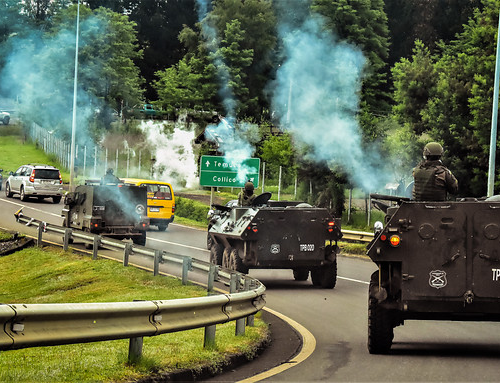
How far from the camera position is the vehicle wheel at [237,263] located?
20.5m

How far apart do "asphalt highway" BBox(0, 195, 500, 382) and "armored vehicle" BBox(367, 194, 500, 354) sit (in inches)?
22.4

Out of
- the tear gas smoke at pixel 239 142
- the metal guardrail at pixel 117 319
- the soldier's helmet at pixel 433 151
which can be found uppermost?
the tear gas smoke at pixel 239 142

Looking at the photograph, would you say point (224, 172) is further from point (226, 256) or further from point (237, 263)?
point (237, 263)

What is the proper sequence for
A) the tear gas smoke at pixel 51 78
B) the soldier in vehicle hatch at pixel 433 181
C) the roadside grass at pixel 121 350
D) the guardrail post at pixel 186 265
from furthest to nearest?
the tear gas smoke at pixel 51 78 → the guardrail post at pixel 186 265 → the soldier in vehicle hatch at pixel 433 181 → the roadside grass at pixel 121 350

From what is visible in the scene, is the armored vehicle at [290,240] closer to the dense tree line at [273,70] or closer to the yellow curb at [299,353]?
the yellow curb at [299,353]

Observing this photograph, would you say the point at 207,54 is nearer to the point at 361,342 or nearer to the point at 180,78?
the point at 180,78

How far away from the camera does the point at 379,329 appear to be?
11.6m

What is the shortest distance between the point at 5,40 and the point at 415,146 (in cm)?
1664

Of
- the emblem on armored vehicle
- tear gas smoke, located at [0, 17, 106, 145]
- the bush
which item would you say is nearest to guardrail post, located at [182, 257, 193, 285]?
the emblem on armored vehicle

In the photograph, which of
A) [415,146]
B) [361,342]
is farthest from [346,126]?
[361,342]

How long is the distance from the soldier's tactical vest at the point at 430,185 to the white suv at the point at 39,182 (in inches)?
1475

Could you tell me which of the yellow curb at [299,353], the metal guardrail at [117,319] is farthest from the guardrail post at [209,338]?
the yellow curb at [299,353]

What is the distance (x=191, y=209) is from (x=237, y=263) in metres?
26.6

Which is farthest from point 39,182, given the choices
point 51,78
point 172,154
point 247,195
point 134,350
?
point 134,350
